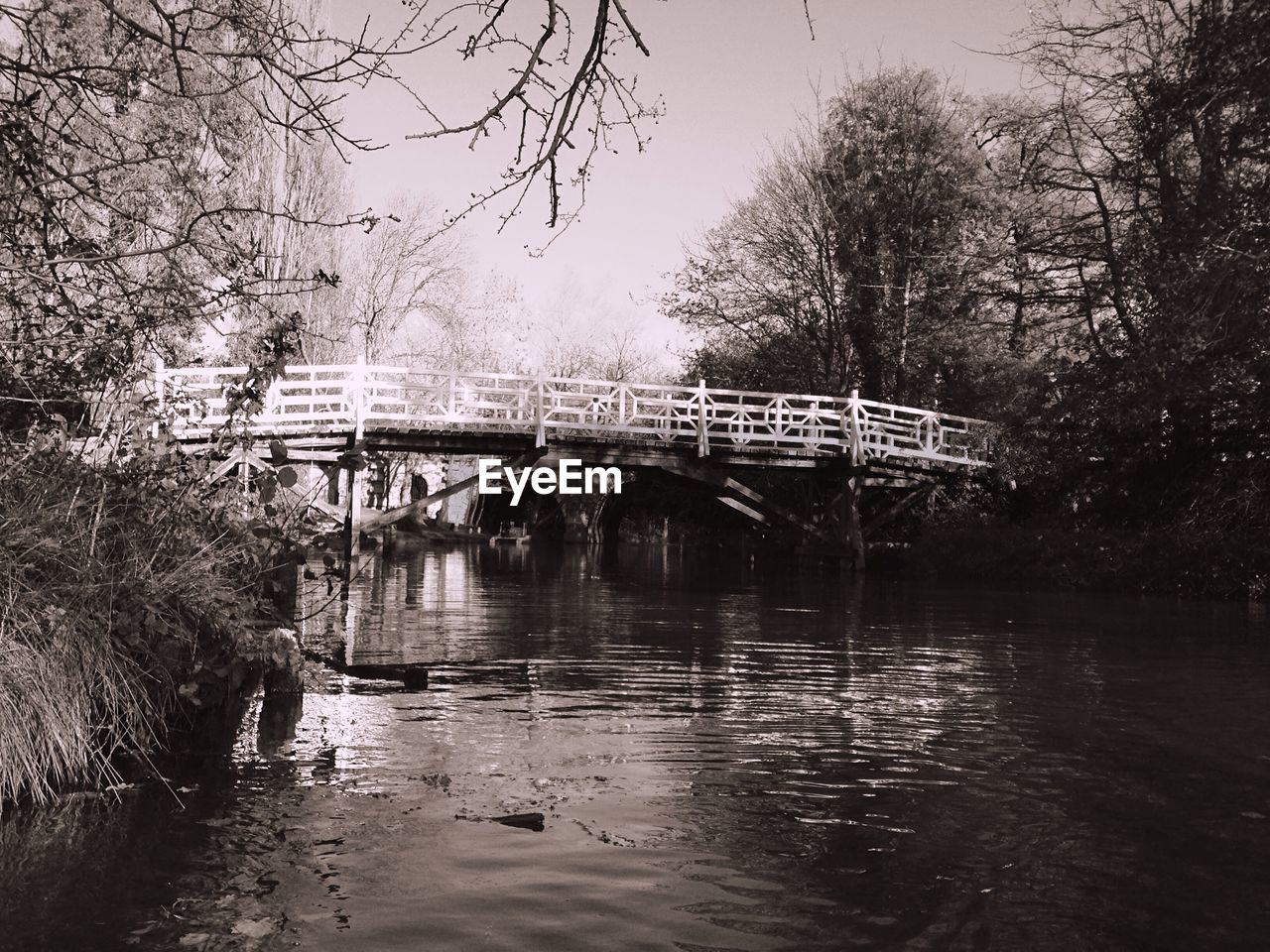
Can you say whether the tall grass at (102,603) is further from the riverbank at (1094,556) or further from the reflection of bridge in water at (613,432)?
the riverbank at (1094,556)

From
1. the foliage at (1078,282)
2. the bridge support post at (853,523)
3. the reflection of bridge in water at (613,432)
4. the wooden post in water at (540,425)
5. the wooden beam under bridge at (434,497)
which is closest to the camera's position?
the foliage at (1078,282)

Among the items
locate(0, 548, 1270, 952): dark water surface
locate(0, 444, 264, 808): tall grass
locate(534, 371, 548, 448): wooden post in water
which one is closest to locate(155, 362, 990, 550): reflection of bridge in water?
locate(534, 371, 548, 448): wooden post in water

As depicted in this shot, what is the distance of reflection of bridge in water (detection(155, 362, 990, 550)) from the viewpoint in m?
22.8

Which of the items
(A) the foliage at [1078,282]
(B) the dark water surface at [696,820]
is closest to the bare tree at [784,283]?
(A) the foliage at [1078,282]

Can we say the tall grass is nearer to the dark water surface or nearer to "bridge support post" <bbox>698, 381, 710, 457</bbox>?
the dark water surface

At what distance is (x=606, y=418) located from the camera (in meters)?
25.6

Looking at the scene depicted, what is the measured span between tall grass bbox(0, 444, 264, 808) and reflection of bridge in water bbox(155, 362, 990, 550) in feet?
50.2

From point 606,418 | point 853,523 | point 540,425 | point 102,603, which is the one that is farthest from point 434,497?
point 102,603

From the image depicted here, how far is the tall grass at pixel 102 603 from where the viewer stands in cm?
443

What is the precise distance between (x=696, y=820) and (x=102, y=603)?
8.75ft

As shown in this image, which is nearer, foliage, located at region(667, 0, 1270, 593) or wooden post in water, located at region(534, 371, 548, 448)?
foliage, located at region(667, 0, 1270, 593)

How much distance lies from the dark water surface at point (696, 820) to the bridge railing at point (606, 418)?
14.0 metres

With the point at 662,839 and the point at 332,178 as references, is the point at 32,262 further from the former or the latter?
the point at 332,178

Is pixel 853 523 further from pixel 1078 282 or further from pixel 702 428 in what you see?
pixel 1078 282
